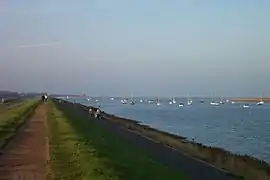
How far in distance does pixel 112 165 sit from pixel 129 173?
203 cm

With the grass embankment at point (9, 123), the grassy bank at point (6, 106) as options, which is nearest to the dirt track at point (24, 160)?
the grass embankment at point (9, 123)

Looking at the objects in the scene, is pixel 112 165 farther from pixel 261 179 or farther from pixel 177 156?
pixel 177 156

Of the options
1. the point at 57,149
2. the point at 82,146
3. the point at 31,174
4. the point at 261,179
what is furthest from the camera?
the point at 82,146

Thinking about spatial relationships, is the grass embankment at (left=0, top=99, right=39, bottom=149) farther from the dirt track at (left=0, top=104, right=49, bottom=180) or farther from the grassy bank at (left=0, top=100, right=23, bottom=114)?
the grassy bank at (left=0, top=100, right=23, bottom=114)

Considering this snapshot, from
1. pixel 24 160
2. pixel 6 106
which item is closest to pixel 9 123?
pixel 24 160

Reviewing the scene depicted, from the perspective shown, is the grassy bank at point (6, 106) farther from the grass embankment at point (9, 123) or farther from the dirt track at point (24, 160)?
the dirt track at point (24, 160)

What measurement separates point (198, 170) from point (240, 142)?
2791cm

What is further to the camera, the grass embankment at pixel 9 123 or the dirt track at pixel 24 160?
the grass embankment at pixel 9 123

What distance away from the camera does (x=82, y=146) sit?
85.8ft

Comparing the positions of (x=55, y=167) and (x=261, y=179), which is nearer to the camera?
(x=55, y=167)

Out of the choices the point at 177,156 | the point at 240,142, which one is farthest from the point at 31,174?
the point at 240,142

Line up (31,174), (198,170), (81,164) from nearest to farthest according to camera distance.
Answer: (31,174)
(81,164)
(198,170)

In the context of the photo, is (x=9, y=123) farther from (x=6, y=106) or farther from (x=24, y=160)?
(x=6, y=106)

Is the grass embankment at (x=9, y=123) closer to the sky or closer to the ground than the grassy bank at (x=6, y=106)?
closer to the ground
